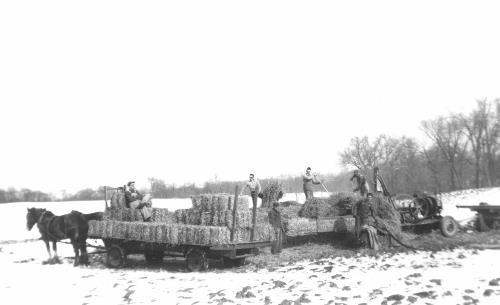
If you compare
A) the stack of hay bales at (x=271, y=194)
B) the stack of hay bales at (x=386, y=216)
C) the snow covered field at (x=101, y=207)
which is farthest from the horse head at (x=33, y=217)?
the stack of hay bales at (x=386, y=216)

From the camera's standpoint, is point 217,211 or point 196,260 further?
point 217,211

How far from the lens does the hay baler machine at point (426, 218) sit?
19.2 m

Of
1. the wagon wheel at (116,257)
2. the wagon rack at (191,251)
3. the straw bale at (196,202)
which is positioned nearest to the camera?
the wagon rack at (191,251)

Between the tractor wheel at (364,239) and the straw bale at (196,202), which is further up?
the straw bale at (196,202)

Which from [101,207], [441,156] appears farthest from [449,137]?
[101,207]

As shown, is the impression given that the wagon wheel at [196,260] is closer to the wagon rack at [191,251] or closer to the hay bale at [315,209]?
the wagon rack at [191,251]

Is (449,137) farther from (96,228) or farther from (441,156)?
(96,228)

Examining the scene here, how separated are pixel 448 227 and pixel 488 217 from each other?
3.53m

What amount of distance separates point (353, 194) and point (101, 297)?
11.4 metres

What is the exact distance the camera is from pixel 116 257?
15.5 metres

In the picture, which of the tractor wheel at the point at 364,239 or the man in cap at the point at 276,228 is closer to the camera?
the man in cap at the point at 276,228

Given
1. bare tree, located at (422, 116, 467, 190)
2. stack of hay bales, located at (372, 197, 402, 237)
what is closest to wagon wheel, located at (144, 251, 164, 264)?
stack of hay bales, located at (372, 197, 402, 237)

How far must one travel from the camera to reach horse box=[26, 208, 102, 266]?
650 inches

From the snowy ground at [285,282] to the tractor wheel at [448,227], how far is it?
4.71 meters
